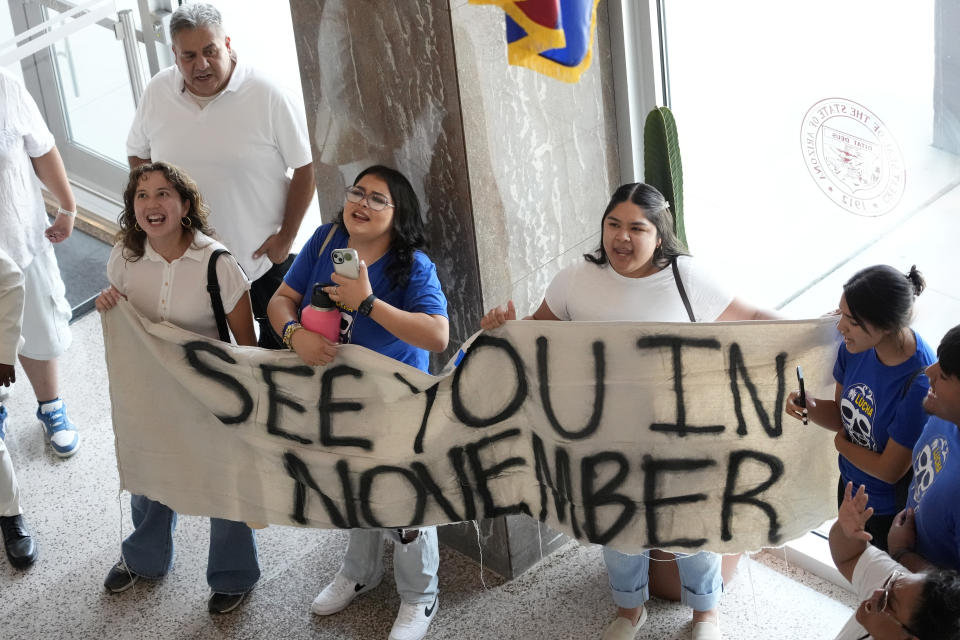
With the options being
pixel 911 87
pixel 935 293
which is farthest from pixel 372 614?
pixel 911 87

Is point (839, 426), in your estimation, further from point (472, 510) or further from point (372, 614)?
point (372, 614)

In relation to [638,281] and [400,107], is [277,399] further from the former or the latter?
[638,281]

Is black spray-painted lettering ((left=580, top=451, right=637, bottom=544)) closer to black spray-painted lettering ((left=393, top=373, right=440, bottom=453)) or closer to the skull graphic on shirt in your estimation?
black spray-painted lettering ((left=393, top=373, right=440, bottom=453))

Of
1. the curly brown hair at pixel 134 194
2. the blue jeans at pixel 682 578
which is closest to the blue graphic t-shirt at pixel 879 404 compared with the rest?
the blue jeans at pixel 682 578

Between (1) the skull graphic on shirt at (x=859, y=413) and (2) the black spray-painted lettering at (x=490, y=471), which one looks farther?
(2) the black spray-painted lettering at (x=490, y=471)

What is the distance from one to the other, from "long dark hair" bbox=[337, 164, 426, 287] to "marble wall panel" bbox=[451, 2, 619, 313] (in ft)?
0.54

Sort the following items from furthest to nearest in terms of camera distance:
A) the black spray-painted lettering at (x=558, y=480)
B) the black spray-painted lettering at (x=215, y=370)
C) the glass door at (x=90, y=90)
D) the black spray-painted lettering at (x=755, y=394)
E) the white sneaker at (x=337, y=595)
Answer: the glass door at (x=90, y=90)
the white sneaker at (x=337, y=595)
the black spray-painted lettering at (x=215, y=370)
the black spray-painted lettering at (x=558, y=480)
the black spray-painted lettering at (x=755, y=394)

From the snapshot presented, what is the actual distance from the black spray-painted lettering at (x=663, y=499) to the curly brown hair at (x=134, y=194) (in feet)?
4.42

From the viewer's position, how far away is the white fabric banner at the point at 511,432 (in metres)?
2.61

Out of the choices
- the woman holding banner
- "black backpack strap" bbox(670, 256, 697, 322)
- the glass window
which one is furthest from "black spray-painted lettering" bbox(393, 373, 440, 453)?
the glass window

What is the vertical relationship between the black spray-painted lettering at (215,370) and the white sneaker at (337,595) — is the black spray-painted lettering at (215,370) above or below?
above

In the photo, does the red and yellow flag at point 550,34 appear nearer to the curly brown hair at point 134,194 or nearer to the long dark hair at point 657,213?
the long dark hair at point 657,213

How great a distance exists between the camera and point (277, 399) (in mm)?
2904

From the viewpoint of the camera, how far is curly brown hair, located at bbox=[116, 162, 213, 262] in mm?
2957
